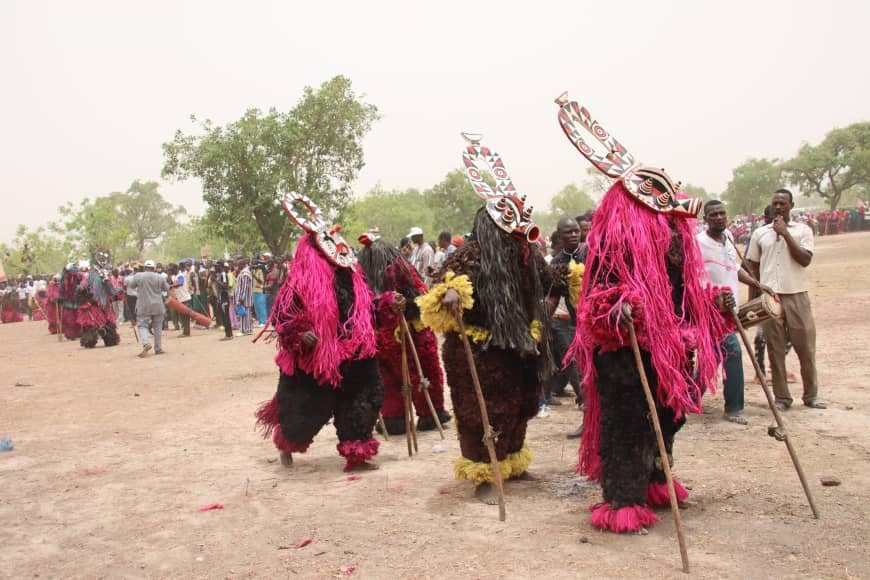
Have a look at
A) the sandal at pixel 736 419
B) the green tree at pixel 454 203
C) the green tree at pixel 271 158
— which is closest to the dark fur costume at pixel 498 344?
the sandal at pixel 736 419

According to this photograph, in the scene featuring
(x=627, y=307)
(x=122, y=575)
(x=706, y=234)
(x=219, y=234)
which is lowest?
(x=122, y=575)

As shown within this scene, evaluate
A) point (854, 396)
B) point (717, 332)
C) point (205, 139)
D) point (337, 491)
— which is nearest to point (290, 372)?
point (337, 491)

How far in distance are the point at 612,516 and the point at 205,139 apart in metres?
25.0

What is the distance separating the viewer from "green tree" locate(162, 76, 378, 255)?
2647 centimetres

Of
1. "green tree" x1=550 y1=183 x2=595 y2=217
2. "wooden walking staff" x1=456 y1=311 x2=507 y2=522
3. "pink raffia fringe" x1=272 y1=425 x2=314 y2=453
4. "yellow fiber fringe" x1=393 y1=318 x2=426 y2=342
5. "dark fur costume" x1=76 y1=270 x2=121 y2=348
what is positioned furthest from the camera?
"green tree" x1=550 y1=183 x2=595 y2=217

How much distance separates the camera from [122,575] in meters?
4.28

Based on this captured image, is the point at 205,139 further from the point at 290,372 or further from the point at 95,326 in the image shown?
the point at 290,372

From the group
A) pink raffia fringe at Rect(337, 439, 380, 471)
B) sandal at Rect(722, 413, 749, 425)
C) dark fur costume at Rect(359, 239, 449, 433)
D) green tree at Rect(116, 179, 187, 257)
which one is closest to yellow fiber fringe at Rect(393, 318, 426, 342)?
dark fur costume at Rect(359, 239, 449, 433)

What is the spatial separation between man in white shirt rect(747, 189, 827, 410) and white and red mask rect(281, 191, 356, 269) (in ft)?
12.6

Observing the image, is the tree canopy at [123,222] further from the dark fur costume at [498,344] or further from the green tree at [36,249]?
the dark fur costume at [498,344]

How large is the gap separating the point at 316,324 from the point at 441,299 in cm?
137

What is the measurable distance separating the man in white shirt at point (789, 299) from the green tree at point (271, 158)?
21.5 metres

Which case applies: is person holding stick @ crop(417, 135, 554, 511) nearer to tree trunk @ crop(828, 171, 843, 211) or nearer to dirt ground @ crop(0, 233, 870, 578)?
dirt ground @ crop(0, 233, 870, 578)

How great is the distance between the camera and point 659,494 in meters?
4.61
